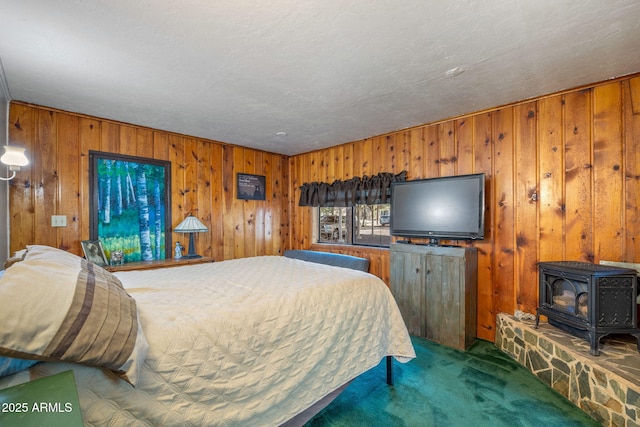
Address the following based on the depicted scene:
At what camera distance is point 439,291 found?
2928 mm

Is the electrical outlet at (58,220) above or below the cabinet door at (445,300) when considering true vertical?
above

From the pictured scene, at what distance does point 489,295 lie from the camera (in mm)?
2951

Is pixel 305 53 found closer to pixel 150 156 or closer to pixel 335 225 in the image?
pixel 150 156

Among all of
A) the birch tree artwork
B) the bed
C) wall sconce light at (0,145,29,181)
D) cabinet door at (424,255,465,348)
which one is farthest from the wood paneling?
the bed

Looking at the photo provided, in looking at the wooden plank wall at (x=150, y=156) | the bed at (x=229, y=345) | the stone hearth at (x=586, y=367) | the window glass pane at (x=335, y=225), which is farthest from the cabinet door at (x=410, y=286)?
the wooden plank wall at (x=150, y=156)

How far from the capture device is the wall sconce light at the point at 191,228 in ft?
11.7

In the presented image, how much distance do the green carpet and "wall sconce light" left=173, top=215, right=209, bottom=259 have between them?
8.49ft

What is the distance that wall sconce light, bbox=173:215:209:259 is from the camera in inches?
141

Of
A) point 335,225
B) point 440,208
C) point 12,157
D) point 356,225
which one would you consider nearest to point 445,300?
point 440,208

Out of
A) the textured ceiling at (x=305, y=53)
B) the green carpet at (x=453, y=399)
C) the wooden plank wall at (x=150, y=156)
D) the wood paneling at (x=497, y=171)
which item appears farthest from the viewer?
the wooden plank wall at (x=150, y=156)

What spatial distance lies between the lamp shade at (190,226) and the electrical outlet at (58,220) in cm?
106

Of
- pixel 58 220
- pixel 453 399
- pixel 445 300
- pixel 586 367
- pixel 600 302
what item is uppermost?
pixel 58 220

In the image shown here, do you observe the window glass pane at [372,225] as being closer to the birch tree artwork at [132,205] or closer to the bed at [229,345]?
the bed at [229,345]

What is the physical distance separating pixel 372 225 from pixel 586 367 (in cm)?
262
